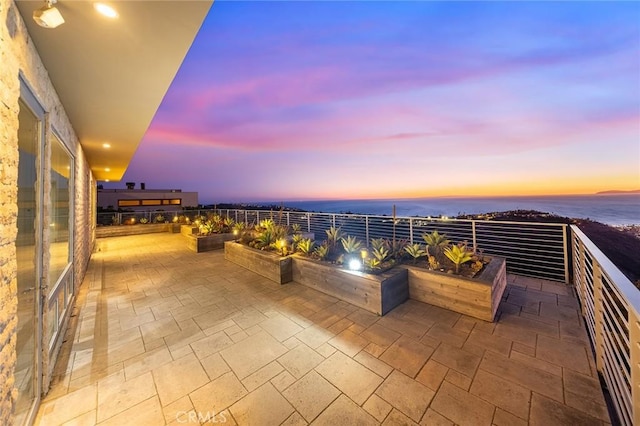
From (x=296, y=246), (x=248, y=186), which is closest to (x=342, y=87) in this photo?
(x=296, y=246)

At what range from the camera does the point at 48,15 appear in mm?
1272

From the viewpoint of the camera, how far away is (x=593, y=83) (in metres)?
5.47

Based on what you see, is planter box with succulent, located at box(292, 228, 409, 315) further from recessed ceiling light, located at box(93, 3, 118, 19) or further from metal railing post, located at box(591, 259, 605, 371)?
recessed ceiling light, located at box(93, 3, 118, 19)

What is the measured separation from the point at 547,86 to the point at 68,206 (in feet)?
33.9

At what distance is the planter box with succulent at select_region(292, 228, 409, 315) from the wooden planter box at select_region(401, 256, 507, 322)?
19 centimetres

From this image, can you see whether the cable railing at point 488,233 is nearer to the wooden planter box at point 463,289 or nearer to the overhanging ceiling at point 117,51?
the wooden planter box at point 463,289

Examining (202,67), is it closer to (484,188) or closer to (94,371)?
(94,371)

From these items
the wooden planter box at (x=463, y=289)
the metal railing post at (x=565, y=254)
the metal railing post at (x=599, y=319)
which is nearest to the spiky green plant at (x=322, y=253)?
the wooden planter box at (x=463, y=289)

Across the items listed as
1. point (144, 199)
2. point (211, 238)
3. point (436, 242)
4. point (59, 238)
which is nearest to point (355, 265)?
point (436, 242)

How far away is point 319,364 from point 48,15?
3079 millimetres

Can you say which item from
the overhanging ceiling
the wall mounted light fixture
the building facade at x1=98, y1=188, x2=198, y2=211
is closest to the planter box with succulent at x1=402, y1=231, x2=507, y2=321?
the overhanging ceiling

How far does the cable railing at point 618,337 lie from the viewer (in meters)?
1.14

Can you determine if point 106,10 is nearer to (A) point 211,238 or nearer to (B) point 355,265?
(B) point 355,265

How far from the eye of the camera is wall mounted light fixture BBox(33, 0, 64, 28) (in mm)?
1249
